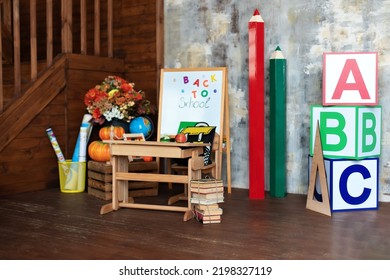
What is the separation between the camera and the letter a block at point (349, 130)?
370 centimetres

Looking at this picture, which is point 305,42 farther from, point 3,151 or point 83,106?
point 3,151

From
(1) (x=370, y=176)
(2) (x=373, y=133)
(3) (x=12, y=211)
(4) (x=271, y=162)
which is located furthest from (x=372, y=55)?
(3) (x=12, y=211)

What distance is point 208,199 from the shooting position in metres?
3.37

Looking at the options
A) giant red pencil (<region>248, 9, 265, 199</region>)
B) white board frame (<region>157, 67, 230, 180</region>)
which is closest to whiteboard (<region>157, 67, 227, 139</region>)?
white board frame (<region>157, 67, 230, 180</region>)

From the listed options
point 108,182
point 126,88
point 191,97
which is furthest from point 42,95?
point 191,97

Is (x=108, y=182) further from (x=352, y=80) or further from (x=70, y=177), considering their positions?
(x=352, y=80)

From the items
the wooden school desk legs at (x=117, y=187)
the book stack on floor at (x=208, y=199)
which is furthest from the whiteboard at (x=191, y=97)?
the book stack on floor at (x=208, y=199)

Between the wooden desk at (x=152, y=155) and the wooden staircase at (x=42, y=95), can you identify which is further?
the wooden staircase at (x=42, y=95)

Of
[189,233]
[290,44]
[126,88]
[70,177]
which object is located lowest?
[189,233]

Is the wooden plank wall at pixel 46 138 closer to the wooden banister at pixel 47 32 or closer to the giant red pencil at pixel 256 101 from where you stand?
the wooden banister at pixel 47 32

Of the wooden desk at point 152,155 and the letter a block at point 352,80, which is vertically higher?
the letter a block at point 352,80

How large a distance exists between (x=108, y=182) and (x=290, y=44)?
195cm

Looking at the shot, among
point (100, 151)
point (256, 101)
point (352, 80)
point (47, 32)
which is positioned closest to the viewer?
point (352, 80)

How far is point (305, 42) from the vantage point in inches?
174
